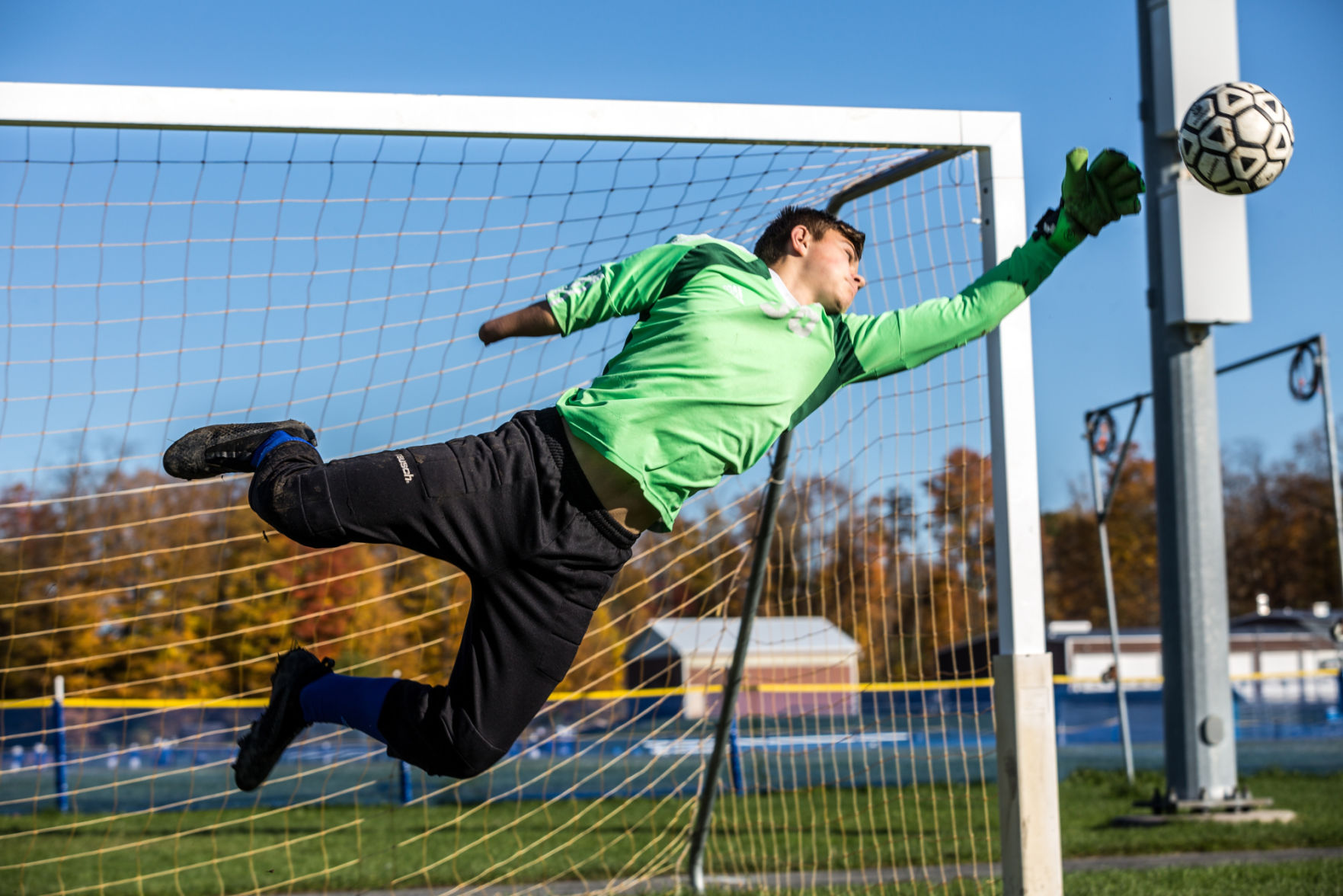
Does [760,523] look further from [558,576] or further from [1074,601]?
[1074,601]

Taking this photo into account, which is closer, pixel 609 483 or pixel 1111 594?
pixel 609 483

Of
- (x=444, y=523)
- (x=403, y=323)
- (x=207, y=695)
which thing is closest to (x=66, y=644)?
(x=207, y=695)

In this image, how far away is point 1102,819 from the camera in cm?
890

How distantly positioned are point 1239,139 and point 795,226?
146 centimetres

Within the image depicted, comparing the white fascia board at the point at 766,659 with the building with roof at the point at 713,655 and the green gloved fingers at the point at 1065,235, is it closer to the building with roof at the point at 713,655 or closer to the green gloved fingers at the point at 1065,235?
the building with roof at the point at 713,655

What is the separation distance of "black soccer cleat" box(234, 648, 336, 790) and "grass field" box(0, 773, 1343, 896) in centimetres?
190

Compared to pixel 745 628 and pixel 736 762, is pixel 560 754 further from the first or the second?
pixel 745 628

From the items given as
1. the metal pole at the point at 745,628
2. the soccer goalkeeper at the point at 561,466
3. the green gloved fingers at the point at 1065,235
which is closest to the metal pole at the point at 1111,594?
the metal pole at the point at 745,628

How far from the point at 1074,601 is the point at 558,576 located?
36.3 meters

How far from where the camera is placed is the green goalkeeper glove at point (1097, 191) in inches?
124

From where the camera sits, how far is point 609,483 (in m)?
2.76

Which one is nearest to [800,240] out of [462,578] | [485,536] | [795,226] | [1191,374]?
[795,226]

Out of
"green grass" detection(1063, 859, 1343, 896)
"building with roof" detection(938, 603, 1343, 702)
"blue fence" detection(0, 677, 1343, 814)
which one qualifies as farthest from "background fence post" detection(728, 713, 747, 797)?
"building with roof" detection(938, 603, 1343, 702)

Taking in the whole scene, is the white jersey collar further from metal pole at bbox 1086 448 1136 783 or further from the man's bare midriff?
metal pole at bbox 1086 448 1136 783
